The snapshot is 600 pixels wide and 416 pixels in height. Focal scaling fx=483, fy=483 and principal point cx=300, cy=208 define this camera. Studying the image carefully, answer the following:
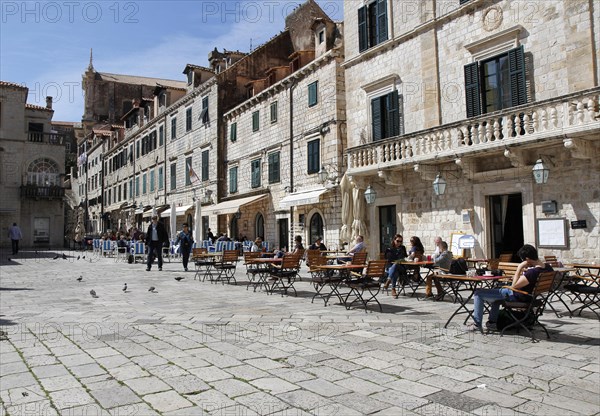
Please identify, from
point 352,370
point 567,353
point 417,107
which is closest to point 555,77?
point 417,107

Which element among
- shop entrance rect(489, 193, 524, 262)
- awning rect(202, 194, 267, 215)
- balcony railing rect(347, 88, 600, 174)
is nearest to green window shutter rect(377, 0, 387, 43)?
balcony railing rect(347, 88, 600, 174)

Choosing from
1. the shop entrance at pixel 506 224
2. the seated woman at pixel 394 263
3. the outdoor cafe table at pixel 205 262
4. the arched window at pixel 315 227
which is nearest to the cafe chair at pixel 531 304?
the seated woman at pixel 394 263

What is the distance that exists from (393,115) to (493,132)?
4.47m

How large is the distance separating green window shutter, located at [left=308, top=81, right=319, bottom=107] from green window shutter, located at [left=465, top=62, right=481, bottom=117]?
8003 millimetres

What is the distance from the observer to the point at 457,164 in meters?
12.9

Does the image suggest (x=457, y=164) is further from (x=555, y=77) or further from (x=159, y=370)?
(x=159, y=370)

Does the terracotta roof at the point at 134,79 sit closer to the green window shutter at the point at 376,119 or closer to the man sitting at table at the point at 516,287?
the green window shutter at the point at 376,119

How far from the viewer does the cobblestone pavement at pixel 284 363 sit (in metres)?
3.86

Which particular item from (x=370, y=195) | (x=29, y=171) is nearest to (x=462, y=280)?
(x=370, y=195)

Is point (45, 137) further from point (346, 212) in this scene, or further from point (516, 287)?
point (516, 287)

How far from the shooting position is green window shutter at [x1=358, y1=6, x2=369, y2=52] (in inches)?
670

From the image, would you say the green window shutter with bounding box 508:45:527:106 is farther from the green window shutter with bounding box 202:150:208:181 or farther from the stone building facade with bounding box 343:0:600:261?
the green window shutter with bounding box 202:150:208:181

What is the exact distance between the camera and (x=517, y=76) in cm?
1222

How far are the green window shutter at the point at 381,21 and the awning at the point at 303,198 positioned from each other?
5.93m
